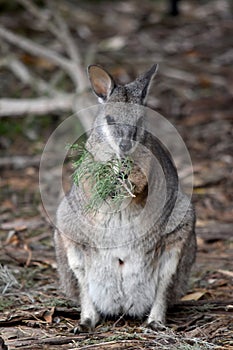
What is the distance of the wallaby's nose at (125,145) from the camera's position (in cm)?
388

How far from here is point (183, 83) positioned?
8.80 metres

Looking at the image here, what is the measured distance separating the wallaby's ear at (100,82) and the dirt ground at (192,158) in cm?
116

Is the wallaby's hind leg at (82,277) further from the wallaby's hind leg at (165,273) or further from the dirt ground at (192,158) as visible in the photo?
the wallaby's hind leg at (165,273)

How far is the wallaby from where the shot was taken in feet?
12.9

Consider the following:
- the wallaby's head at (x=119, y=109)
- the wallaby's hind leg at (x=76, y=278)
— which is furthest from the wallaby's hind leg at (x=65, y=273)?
the wallaby's head at (x=119, y=109)

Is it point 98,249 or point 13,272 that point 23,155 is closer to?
point 13,272

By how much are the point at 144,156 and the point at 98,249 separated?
21.1 inches

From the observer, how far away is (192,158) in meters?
7.42

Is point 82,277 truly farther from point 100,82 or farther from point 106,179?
point 100,82

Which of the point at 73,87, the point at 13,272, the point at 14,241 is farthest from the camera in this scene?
the point at 73,87

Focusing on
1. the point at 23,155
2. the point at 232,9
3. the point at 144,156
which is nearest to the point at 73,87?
the point at 23,155

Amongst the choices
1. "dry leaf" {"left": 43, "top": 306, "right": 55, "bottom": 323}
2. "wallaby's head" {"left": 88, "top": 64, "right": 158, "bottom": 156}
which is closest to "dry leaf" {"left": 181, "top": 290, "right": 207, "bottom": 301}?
"dry leaf" {"left": 43, "top": 306, "right": 55, "bottom": 323}

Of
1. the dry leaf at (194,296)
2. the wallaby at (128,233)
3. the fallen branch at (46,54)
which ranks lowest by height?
the dry leaf at (194,296)

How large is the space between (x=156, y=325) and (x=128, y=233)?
0.48 m
